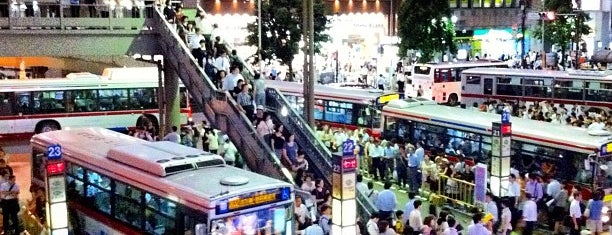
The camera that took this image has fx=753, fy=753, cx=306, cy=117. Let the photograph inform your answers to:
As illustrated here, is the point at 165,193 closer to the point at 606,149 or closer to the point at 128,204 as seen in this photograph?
the point at 128,204

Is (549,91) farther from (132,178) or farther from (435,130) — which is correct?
(132,178)

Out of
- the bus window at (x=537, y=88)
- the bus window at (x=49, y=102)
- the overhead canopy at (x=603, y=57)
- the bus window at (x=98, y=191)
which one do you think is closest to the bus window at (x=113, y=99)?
the bus window at (x=49, y=102)

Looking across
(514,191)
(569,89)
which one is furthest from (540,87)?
(514,191)

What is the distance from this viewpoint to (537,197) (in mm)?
17203

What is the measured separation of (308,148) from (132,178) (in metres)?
6.00

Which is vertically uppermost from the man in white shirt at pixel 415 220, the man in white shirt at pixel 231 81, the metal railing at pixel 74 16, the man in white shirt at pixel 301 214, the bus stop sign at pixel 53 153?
the metal railing at pixel 74 16

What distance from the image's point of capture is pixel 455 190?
64.5 ft

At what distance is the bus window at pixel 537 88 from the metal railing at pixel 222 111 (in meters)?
17.5

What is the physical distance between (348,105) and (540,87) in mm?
10506

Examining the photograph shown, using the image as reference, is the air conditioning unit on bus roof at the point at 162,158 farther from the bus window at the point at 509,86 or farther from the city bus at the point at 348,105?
the bus window at the point at 509,86

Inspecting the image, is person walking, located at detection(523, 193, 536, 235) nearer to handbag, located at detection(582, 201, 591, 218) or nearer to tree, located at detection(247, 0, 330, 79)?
handbag, located at detection(582, 201, 591, 218)

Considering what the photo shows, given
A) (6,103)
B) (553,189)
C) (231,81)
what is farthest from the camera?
(6,103)

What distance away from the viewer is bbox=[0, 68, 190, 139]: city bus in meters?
27.2

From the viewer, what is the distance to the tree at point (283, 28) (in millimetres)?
38750
